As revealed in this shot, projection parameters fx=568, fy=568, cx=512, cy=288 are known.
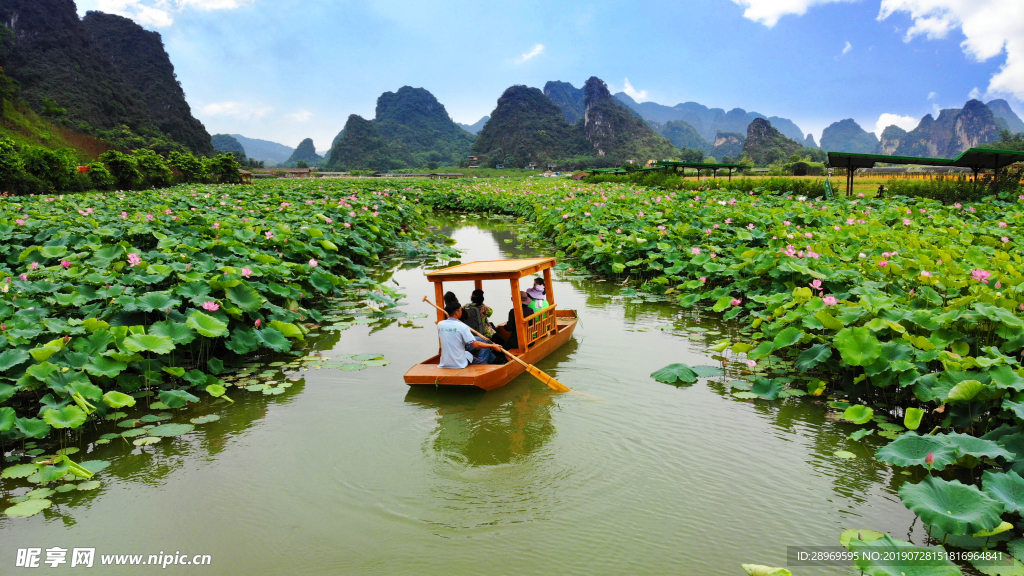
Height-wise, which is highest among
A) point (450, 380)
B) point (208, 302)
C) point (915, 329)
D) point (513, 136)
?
point (513, 136)

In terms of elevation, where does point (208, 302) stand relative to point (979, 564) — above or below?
above

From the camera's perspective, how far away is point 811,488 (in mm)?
3189

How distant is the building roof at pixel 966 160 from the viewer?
1202cm

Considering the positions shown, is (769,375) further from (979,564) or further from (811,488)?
(979,564)

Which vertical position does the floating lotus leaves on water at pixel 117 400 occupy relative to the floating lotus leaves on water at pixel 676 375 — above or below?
above

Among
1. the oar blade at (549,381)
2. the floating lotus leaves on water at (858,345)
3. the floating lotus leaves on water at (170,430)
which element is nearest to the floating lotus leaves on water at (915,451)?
the floating lotus leaves on water at (858,345)

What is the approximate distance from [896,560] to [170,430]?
13.5ft

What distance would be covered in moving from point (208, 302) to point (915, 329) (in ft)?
17.5

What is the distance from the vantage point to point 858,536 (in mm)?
2713

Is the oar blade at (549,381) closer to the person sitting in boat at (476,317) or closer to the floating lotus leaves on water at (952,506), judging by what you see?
the person sitting in boat at (476,317)

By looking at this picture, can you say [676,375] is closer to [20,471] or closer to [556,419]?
[556,419]

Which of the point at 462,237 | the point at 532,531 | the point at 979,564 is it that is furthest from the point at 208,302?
the point at 462,237

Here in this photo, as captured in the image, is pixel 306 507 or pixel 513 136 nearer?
pixel 306 507

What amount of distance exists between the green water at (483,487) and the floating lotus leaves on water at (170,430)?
0.09 metres
